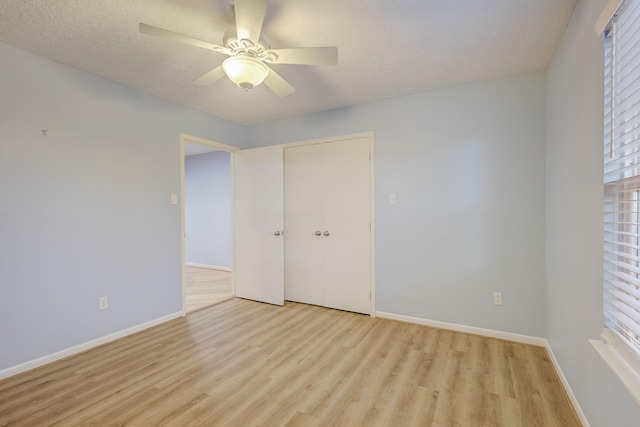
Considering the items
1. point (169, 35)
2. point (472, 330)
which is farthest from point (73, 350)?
point (472, 330)

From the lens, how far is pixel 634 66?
109 cm

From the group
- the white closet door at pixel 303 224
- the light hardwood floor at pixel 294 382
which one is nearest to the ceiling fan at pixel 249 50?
the white closet door at pixel 303 224

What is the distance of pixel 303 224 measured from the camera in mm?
3580

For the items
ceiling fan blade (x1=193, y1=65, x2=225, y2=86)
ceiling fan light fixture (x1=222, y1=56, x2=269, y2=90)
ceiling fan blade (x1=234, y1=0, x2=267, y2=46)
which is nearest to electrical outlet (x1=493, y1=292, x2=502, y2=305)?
ceiling fan light fixture (x1=222, y1=56, x2=269, y2=90)

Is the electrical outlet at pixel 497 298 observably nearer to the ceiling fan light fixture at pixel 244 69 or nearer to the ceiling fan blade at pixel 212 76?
the ceiling fan light fixture at pixel 244 69

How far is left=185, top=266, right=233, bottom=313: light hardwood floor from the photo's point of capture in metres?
3.62

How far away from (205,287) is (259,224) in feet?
5.07

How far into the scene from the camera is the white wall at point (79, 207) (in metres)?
2.03

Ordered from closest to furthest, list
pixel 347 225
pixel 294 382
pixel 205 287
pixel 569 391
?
pixel 569 391
pixel 294 382
pixel 347 225
pixel 205 287

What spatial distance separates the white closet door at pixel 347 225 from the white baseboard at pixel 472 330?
34 cm

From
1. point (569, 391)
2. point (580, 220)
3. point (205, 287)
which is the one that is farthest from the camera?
point (205, 287)

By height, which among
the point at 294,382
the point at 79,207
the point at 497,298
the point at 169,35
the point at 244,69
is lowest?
the point at 294,382

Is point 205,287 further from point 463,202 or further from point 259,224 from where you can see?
point 463,202

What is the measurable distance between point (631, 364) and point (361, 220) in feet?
7.50
